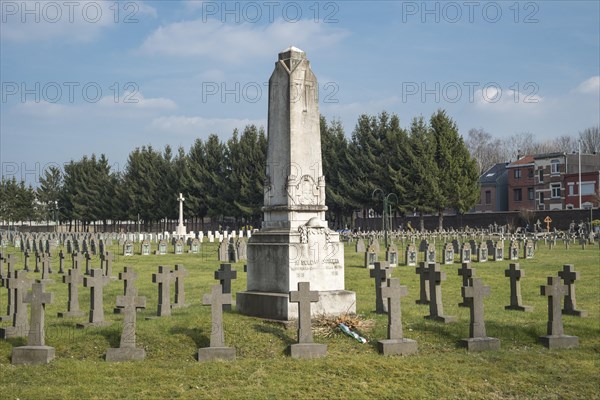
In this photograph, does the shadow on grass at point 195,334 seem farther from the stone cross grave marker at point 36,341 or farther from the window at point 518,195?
the window at point 518,195

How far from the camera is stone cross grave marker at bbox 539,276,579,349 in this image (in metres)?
10.5

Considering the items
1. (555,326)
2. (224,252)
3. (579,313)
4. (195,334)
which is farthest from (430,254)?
(195,334)

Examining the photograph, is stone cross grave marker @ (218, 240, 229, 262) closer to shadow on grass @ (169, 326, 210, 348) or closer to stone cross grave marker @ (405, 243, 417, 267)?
stone cross grave marker @ (405, 243, 417, 267)

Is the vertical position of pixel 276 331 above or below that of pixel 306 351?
above

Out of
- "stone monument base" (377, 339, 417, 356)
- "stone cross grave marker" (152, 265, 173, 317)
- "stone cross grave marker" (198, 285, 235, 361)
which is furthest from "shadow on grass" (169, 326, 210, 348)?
"stone monument base" (377, 339, 417, 356)

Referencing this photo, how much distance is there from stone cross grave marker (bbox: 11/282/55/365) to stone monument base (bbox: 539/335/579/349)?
749 centimetres

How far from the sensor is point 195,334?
10.3 meters

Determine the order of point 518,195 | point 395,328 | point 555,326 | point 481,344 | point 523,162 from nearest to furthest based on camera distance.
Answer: point 395,328 < point 481,344 < point 555,326 < point 518,195 < point 523,162

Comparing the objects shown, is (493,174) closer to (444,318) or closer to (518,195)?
(518,195)

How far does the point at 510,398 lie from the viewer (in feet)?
27.6

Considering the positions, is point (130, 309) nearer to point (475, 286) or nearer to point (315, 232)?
point (315, 232)

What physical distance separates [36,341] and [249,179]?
185 ft

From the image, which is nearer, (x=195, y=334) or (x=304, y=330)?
(x=304, y=330)

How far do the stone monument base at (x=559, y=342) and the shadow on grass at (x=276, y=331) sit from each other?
4003 mm
